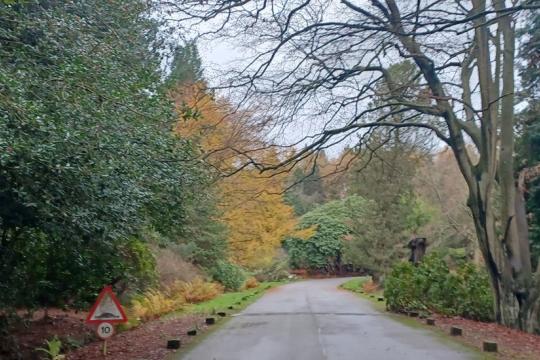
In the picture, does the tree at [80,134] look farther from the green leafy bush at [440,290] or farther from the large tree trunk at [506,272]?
the green leafy bush at [440,290]

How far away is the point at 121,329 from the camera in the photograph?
13.6 metres

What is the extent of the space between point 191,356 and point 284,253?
4148 cm

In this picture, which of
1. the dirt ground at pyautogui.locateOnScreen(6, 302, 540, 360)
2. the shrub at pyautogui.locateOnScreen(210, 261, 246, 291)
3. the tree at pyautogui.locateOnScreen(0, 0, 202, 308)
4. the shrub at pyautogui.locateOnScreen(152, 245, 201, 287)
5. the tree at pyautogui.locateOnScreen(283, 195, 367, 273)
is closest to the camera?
the tree at pyautogui.locateOnScreen(0, 0, 202, 308)

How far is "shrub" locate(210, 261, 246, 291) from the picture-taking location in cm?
3023

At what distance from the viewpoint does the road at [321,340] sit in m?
9.57

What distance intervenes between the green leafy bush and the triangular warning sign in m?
10.8

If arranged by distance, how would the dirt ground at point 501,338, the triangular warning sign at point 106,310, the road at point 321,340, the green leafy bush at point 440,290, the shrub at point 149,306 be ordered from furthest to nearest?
the green leafy bush at point 440,290 → the shrub at point 149,306 → the dirt ground at point 501,338 → the road at point 321,340 → the triangular warning sign at point 106,310

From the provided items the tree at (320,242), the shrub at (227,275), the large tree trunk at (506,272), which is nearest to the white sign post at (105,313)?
the large tree trunk at (506,272)

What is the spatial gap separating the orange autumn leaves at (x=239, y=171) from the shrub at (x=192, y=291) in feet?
11.4

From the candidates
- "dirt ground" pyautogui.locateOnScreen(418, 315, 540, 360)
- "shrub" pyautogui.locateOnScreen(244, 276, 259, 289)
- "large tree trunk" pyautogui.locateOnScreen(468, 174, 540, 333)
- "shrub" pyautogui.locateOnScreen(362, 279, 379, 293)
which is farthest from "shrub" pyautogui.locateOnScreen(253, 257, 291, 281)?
"large tree trunk" pyautogui.locateOnScreen(468, 174, 540, 333)

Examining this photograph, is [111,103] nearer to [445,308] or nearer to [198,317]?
[198,317]

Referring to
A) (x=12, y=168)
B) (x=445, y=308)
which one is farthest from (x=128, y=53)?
(x=445, y=308)

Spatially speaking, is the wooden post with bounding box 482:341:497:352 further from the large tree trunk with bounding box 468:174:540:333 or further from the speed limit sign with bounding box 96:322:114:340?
the speed limit sign with bounding box 96:322:114:340

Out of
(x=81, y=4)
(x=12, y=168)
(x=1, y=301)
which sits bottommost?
(x=1, y=301)
